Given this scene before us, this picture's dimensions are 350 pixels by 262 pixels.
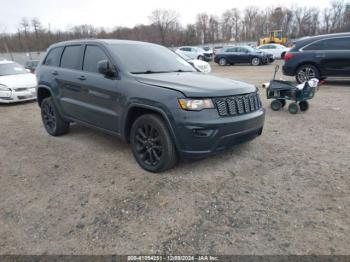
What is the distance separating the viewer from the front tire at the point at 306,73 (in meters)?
9.12

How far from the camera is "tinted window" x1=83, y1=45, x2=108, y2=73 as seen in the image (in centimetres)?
403

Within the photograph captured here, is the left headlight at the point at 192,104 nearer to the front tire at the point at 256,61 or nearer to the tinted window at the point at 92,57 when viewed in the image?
the tinted window at the point at 92,57

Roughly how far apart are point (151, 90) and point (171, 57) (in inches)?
60.4

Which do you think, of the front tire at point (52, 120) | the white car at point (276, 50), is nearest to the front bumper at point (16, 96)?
the front tire at point (52, 120)

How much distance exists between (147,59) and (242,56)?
18891mm

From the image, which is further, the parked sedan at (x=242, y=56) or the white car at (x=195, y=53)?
the white car at (x=195, y=53)

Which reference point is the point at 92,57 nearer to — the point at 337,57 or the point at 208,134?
the point at 208,134

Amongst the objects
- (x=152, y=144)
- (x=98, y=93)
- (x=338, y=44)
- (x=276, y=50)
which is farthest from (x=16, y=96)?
(x=276, y=50)

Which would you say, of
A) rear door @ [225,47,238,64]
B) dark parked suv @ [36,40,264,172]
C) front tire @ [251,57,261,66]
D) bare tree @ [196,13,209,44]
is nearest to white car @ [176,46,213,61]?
rear door @ [225,47,238,64]

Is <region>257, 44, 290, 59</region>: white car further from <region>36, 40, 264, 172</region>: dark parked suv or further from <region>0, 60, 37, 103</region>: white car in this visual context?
<region>36, 40, 264, 172</region>: dark parked suv

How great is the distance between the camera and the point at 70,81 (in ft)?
14.7

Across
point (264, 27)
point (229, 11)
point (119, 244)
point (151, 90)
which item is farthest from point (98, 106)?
point (229, 11)

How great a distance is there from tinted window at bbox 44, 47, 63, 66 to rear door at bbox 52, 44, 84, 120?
16 centimetres

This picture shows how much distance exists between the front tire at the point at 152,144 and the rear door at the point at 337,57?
800 centimetres
